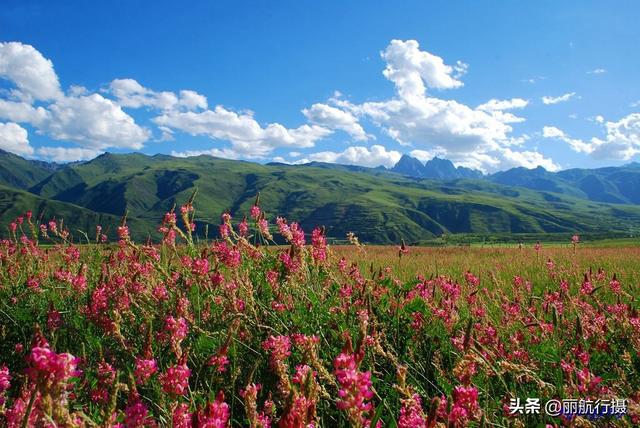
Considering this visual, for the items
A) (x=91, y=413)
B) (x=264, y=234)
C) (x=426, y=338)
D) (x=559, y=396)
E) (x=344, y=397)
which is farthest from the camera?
(x=264, y=234)

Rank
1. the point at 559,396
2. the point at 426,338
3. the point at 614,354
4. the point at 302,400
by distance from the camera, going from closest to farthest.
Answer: the point at 302,400
the point at 559,396
the point at 614,354
the point at 426,338


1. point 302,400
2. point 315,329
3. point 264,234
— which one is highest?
point 264,234

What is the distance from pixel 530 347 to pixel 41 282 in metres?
6.37

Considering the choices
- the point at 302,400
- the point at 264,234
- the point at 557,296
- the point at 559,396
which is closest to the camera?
the point at 302,400

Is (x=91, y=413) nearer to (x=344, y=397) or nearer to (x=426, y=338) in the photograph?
(x=344, y=397)

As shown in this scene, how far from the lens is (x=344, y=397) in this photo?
1624 millimetres

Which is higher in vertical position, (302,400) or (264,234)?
(264,234)

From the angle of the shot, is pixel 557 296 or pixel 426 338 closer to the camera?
pixel 426 338

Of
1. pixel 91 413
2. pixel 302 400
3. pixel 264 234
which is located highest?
Result: pixel 264 234

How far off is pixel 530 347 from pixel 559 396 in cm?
120

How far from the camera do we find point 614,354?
4211 millimetres

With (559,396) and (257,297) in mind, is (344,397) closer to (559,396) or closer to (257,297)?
(559,396)

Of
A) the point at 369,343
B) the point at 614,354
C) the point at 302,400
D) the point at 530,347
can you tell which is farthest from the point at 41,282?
the point at 614,354

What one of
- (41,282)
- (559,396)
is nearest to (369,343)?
(559,396)
